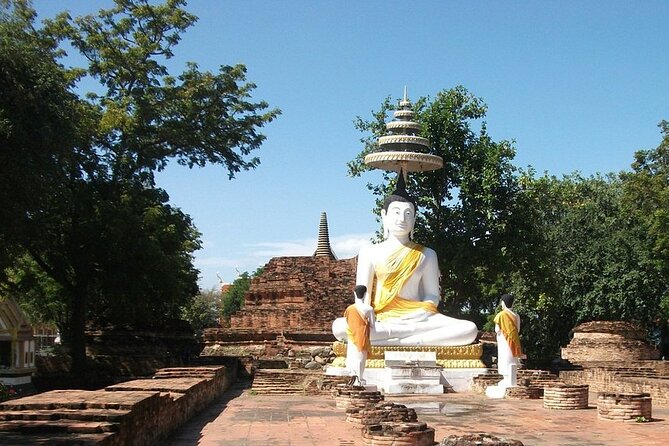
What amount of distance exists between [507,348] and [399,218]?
4.59m

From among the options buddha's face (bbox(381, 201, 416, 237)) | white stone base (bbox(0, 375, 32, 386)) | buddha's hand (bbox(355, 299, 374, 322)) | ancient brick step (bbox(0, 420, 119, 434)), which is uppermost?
buddha's face (bbox(381, 201, 416, 237))

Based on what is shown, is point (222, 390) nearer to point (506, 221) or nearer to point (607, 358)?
point (506, 221)

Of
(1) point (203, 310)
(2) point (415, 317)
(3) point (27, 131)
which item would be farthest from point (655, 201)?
(1) point (203, 310)

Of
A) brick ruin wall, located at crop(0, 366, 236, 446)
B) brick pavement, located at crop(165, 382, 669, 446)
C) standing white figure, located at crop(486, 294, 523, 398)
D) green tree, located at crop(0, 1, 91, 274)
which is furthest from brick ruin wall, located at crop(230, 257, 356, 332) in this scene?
brick ruin wall, located at crop(0, 366, 236, 446)

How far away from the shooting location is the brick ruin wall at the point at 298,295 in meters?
23.7

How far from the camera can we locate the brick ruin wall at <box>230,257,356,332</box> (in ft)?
Answer: 77.7

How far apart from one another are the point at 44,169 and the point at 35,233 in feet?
5.52

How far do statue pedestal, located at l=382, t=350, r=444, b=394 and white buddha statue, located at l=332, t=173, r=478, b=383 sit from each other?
953mm

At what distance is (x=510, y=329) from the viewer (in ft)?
48.8

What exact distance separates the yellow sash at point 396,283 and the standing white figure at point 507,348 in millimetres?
2749

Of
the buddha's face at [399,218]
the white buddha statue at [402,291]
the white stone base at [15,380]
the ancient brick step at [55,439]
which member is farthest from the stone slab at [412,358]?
the white stone base at [15,380]

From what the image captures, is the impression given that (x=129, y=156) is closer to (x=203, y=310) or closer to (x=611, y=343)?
(x=611, y=343)

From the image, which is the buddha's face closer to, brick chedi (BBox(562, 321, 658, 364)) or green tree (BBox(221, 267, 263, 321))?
brick chedi (BBox(562, 321, 658, 364))

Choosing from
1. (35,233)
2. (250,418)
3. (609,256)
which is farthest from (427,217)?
(250,418)
